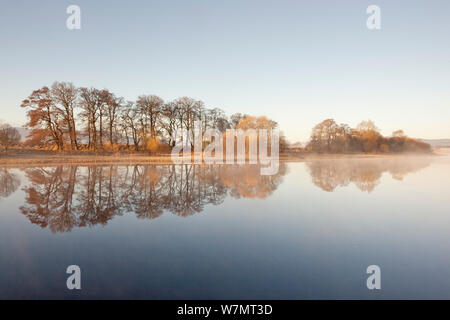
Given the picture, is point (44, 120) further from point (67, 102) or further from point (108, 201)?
point (108, 201)

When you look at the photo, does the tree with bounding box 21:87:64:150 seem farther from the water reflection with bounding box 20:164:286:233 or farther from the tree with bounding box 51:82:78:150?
the water reflection with bounding box 20:164:286:233

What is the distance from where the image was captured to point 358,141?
62.3m

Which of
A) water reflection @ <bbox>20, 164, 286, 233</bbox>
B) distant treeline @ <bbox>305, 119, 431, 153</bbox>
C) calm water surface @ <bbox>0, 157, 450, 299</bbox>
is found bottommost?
calm water surface @ <bbox>0, 157, 450, 299</bbox>

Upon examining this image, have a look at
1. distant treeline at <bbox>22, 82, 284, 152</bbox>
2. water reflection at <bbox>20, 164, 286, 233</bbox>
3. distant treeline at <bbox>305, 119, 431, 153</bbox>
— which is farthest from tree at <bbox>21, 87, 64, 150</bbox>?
distant treeline at <bbox>305, 119, 431, 153</bbox>

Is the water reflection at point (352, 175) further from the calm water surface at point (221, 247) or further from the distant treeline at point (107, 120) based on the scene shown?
the distant treeline at point (107, 120)

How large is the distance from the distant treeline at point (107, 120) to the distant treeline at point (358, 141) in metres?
21.9

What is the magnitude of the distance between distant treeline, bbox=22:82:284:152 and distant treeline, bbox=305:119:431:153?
21.9 metres

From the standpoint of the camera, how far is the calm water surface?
10.6 ft

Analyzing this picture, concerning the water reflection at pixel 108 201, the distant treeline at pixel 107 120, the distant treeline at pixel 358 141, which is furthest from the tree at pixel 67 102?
A: the distant treeline at pixel 358 141

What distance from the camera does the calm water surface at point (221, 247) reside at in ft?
10.6

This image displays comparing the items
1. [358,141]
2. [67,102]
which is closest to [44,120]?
[67,102]

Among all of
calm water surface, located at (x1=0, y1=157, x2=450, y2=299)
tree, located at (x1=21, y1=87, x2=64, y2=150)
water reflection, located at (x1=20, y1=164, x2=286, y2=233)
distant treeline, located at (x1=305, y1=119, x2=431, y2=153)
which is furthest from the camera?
distant treeline, located at (x1=305, y1=119, x2=431, y2=153)

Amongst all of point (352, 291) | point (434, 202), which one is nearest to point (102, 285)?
point (352, 291)

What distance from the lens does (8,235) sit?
205 inches
